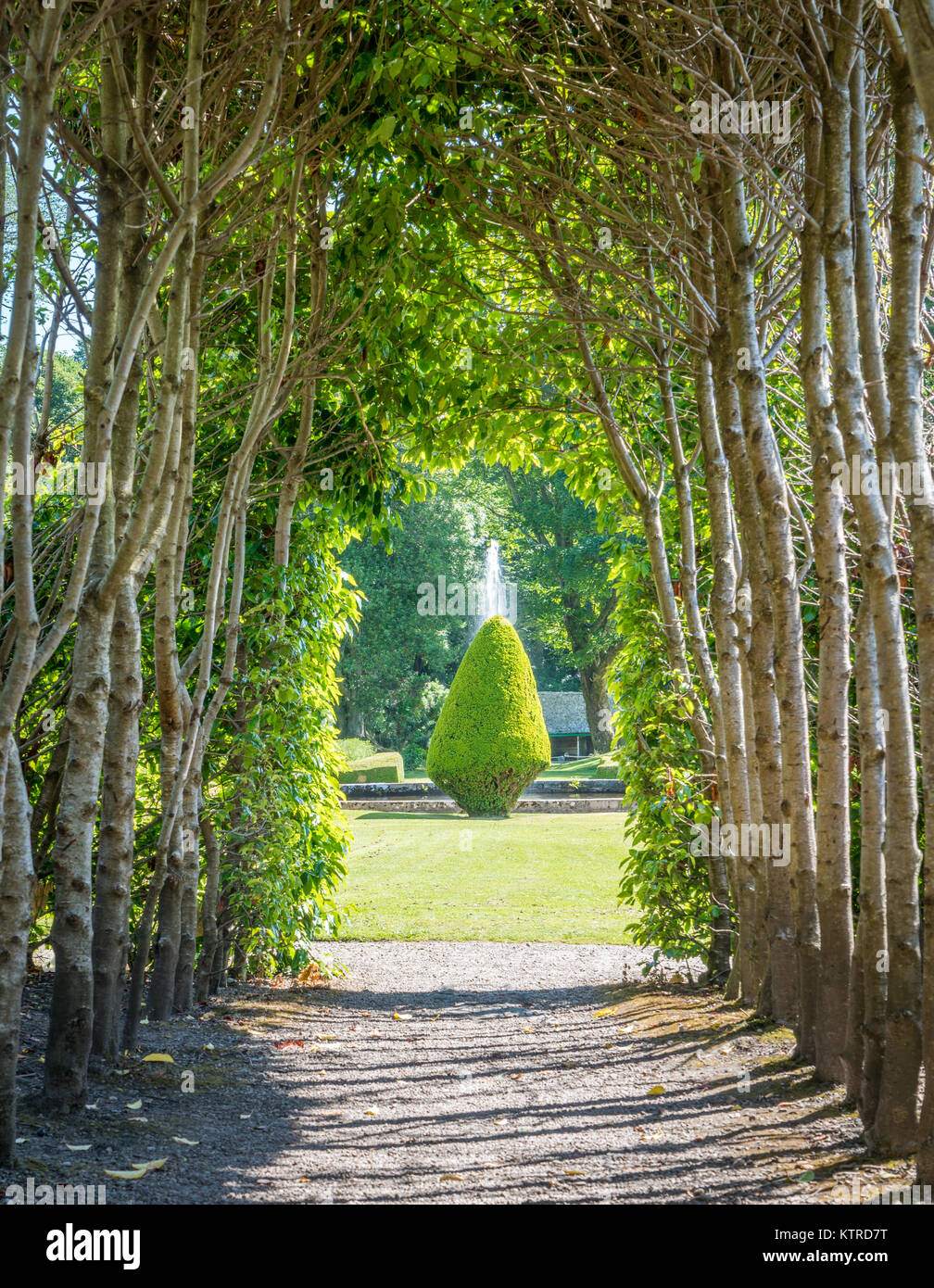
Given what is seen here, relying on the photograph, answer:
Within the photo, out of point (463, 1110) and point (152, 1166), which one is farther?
point (463, 1110)

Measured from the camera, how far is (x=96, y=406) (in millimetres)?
3943

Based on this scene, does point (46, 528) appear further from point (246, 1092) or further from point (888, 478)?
point (888, 478)

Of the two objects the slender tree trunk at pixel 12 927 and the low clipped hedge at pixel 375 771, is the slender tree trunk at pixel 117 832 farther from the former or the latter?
the low clipped hedge at pixel 375 771

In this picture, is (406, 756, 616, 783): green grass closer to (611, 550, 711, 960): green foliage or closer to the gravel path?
(611, 550, 711, 960): green foliage

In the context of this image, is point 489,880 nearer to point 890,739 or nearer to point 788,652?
point 788,652

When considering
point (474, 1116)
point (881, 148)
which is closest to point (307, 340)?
point (881, 148)

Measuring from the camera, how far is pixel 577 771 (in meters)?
31.9

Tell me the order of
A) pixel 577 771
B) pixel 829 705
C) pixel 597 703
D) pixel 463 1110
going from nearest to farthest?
1. pixel 829 705
2. pixel 463 1110
3. pixel 577 771
4. pixel 597 703

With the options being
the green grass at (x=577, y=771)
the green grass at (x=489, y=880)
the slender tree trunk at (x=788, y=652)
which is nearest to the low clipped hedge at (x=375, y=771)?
the green grass at (x=577, y=771)

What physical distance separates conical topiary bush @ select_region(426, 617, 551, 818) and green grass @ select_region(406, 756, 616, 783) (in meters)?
5.58

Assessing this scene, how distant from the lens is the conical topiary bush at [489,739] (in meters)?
21.4

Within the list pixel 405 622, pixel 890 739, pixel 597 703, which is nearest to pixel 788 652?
pixel 890 739

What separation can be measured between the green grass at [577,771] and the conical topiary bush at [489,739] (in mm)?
5580

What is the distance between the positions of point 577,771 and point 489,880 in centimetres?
1851
